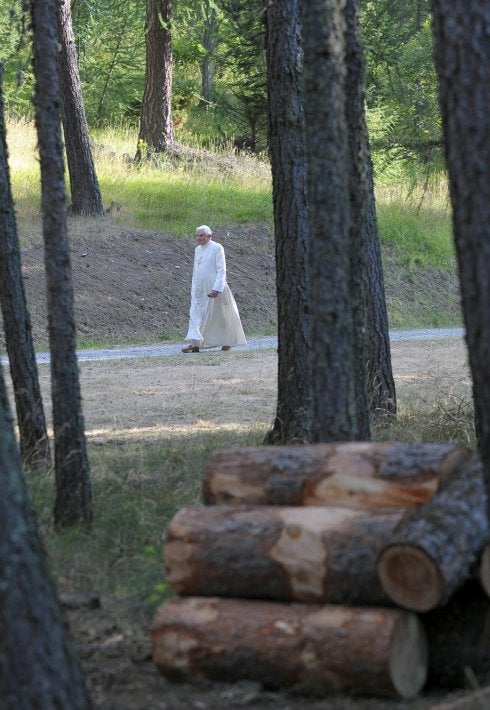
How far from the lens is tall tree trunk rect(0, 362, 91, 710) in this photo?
3594 millimetres

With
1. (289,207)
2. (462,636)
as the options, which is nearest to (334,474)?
(462,636)

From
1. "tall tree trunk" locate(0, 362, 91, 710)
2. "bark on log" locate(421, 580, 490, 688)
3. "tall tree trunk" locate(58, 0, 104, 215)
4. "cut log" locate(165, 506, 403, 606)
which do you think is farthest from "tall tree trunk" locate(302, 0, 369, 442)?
"tall tree trunk" locate(58, 0, 104, 215)

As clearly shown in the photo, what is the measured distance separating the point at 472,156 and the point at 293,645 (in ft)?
6.83

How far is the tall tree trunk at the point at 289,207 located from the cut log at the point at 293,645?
4198mm

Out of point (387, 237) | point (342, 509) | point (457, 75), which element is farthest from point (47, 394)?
point (387, 237)

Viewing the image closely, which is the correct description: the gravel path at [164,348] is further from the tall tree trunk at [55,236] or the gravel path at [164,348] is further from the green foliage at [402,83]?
the tall tree trunk at [55,236]

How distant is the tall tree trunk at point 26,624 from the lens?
11.8ft

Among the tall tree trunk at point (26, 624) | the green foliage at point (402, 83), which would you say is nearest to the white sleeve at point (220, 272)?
the green foliage at point (402, 83)

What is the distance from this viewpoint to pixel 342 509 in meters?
4.94

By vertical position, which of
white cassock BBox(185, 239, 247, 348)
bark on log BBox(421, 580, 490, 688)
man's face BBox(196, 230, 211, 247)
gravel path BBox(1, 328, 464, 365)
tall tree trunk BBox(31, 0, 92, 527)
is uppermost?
tall tree trunk BBox(31, 0, 92, 527)

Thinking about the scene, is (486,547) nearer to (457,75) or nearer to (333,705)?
(333,705)

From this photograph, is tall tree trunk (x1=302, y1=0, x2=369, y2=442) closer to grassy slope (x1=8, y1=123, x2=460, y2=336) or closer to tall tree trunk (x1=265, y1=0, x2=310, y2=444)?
tall tree trunk (x1=265, y1=0, x2=310, y2=444)

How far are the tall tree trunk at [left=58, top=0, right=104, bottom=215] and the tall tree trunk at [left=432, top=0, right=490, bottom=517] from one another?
20891 millimetres

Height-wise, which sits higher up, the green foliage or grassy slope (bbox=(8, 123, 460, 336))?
the green foliage
